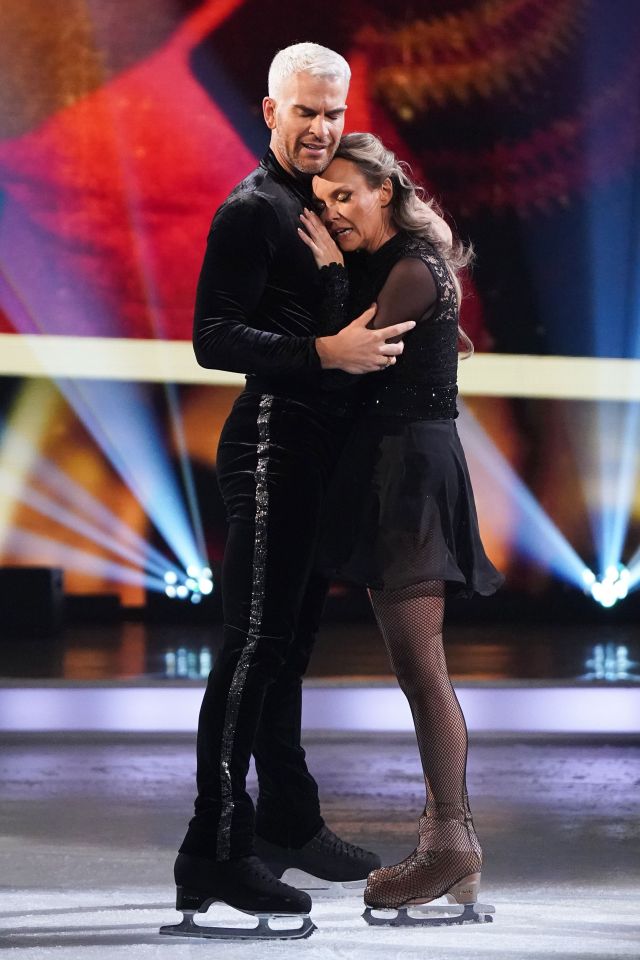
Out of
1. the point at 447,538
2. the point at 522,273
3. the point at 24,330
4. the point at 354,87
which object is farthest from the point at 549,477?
the point at 447,538

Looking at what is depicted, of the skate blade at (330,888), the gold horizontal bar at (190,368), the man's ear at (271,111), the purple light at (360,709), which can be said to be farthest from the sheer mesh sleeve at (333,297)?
the gold horizontal bar at (190,368)

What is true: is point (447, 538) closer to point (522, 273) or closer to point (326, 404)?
point (326, 404)

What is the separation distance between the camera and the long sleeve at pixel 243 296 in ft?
6.74

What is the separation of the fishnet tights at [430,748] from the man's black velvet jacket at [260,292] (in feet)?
1.18

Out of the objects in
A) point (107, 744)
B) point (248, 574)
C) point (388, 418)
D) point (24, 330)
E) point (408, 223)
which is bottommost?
point (107, 744)

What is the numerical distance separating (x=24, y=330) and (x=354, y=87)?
1644 mm

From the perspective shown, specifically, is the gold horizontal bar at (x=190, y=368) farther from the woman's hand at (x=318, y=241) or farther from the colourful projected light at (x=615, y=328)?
the woman's hand at (x=318, y=241)

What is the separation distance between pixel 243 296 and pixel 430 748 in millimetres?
714

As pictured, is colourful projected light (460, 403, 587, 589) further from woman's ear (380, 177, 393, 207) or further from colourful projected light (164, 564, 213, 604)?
woman's ear (380, 177, 393, 207)

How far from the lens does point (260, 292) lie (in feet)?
6.89

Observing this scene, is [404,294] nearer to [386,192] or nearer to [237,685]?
[386,192]

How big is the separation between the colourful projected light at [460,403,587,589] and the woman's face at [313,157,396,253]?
12.7ft

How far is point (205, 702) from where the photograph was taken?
6.92 ft

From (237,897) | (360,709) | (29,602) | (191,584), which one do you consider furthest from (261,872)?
(191,584)
